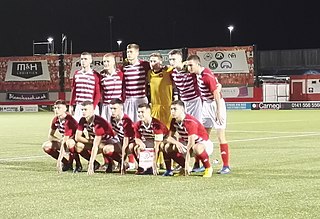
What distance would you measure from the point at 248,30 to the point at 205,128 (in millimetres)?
82096

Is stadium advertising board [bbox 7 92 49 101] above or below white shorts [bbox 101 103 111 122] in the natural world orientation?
below

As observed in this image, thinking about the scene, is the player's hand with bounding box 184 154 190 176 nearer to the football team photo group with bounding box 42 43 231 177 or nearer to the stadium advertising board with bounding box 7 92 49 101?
the football team photo group with bounding box 42 43 231 177

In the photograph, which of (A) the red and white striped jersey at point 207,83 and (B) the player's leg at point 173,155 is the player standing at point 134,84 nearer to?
(A) the red and white striped jersey at point 207,83

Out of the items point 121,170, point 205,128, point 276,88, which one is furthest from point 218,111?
point 276,88

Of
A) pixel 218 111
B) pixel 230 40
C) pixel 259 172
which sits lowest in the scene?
pixel 259 172

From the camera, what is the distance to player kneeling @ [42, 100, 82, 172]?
12.1 metres

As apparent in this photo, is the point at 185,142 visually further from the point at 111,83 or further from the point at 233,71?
the point at 233,71

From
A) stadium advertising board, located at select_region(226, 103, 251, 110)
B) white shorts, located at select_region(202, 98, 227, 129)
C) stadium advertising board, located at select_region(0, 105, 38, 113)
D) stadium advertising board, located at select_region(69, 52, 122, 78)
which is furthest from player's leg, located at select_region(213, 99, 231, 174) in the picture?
stadium advertising board, located at select_region(0, 105, 38, 113)

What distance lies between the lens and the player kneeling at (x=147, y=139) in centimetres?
1126

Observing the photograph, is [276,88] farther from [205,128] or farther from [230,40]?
[230,40]

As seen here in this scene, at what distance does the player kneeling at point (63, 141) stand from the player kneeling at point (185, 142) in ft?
5.68

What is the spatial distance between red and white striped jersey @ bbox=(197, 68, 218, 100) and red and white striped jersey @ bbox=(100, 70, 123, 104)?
146 centimetres

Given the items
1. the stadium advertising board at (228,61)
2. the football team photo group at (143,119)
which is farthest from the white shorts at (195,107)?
the stadium advertising board at (228,61)

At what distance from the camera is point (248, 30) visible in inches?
3656
